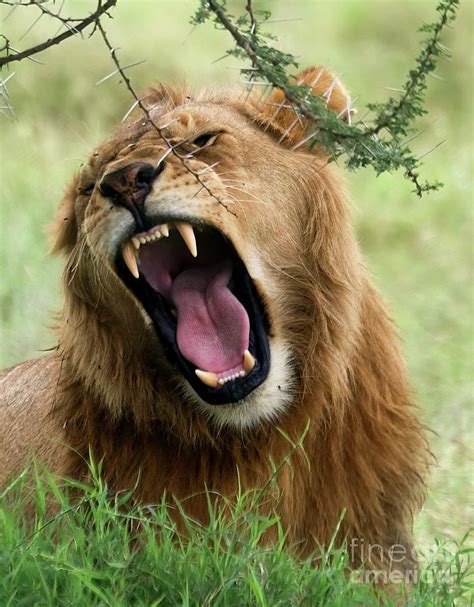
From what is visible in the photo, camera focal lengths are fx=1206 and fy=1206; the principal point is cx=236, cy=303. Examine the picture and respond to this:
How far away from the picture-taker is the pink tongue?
3.82 metres

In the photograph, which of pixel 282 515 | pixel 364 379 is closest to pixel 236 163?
pixel 364 379

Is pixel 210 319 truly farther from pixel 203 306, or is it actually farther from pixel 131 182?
pixel 131 182

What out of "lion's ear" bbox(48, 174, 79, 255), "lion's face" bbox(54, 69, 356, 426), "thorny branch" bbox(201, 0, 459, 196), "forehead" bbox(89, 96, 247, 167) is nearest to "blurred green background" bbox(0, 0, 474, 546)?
"lion's ear" bbox(48, 174, 79, 255)

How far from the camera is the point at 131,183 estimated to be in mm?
3529

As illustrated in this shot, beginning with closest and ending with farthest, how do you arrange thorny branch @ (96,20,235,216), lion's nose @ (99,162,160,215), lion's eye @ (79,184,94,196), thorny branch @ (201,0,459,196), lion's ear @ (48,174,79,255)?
thorny branch @ (96,20,235,216) < thorny branch @ (201,0,459,196) < lion's nose @ (99,162,160,215) < lion's eye @ (79,184,94,196) < lion's ear @ (48,174,79,255)

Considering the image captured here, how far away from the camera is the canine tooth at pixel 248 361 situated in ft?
12.1

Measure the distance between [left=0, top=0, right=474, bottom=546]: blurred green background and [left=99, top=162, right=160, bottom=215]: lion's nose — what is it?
62cm

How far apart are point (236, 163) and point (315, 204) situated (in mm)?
294

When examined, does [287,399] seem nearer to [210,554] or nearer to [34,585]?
[210,554]

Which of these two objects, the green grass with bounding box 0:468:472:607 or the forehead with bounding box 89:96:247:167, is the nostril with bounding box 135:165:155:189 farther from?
the green grass with bounding box 0:468:472:607

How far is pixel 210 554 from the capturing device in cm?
329

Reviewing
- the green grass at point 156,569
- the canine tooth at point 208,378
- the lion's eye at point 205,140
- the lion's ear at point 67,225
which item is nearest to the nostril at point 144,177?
the lion's eye at point 205,140

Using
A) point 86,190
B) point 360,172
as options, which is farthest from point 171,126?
point 360,172

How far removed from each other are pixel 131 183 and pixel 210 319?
0.63 metres
